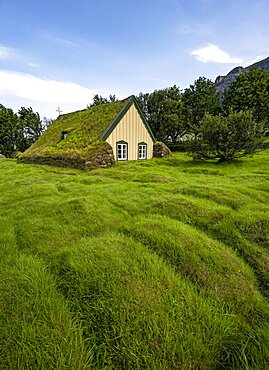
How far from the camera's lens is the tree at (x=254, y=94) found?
109ft

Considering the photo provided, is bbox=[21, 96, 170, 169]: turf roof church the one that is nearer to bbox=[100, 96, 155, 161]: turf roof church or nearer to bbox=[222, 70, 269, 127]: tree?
bbox=[100, 96, 155, 161]: turf roof church

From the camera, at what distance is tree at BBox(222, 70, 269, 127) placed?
109ft

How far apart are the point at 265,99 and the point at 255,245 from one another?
37102 millimetres

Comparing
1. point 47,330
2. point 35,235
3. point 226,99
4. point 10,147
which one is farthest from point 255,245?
point 10,147

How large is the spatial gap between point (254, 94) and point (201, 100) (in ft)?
27.9

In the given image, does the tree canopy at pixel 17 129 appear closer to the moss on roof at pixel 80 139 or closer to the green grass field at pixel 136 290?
the moss on roof at pixel 80 139

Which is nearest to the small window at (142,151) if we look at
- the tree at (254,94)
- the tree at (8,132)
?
the tree at (254,94)

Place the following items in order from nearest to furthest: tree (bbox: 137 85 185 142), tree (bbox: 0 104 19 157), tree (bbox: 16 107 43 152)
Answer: tree (bbox: 137 85 185 142)
tree (bbox: 0 104 19 157)
tree (bbox: 16 107 43 152)

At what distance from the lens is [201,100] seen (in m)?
38.9

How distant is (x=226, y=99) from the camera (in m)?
37.8

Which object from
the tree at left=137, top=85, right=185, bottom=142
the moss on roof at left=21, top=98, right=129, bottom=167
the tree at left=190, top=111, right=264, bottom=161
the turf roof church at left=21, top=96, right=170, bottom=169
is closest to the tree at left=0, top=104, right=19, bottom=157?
the moss on roof at left=21, top=98, right=129, bottom=167

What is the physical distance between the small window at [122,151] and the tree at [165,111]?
19132mm

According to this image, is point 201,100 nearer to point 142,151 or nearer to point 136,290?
point 142,151

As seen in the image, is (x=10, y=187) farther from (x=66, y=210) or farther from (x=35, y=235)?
(x=35, y=235)
